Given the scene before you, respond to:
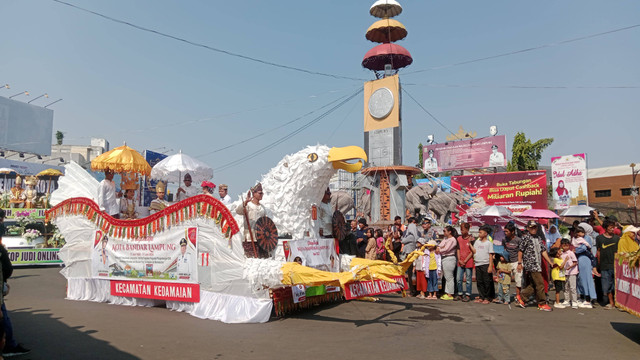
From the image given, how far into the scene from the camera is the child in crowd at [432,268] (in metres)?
8.13

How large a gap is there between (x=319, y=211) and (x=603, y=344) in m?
4.35

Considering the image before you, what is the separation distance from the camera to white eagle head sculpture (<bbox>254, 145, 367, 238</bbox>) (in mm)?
6406

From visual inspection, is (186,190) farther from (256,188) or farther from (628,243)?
(628,243)

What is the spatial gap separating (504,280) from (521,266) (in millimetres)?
459

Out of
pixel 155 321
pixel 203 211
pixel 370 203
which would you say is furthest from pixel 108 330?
pixel 370 203

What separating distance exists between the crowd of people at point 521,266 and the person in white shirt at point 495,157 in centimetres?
2015

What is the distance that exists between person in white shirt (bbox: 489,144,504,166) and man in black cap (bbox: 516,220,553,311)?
21.7 metres

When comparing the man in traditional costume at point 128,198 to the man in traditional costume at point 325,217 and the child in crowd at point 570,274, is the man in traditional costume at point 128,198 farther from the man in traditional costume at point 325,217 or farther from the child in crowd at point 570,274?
the child in crowd at point 570,274

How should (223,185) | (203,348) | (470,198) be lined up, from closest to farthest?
(203,348)
(223,185)
(470,198)

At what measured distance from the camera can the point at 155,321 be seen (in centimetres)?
594

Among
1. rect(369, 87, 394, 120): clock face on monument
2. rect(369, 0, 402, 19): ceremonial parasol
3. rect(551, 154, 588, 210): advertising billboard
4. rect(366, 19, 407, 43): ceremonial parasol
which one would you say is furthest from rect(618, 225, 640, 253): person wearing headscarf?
rect(551, 154, 588, 210): advertising billboard

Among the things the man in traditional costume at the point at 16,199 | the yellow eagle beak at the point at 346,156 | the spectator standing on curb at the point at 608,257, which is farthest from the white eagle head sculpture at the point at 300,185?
the man in traditional costume at the point at 16,199

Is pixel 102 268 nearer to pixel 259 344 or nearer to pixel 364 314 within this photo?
pixel 259 344

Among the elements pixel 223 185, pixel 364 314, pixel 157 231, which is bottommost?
pixel 364 314
